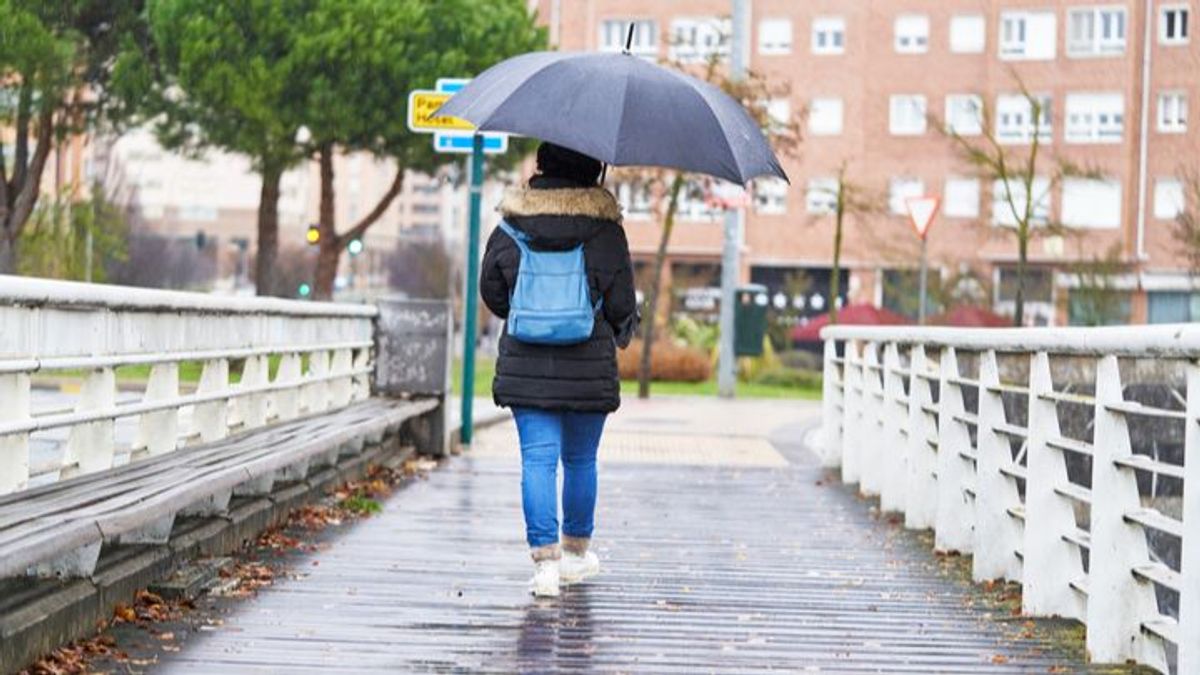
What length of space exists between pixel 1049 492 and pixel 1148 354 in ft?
6.21

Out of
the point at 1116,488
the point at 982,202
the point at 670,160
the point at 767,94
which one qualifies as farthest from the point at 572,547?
the point at 982,202

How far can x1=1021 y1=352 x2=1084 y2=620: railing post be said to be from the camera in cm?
880

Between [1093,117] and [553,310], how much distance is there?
62.0 m

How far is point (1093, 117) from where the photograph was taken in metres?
68.7

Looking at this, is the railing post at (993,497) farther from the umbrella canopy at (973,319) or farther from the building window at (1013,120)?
the building window at (1013,120)

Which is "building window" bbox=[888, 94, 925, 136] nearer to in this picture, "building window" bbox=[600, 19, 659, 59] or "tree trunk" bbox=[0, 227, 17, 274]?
"building window" bbox=[600, 19, 659, 59]

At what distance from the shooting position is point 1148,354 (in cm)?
705

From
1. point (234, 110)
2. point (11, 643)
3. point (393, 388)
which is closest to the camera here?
point (11, 643)

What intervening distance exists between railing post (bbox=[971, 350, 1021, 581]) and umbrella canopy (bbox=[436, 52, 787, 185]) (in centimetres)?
161

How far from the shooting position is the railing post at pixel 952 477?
11328 mm

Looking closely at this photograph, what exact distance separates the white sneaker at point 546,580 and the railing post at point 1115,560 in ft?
7.51

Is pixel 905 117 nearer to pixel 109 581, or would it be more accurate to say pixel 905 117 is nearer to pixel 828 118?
pixel 828 118

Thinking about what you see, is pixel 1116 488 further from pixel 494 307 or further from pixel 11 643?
pixel 11 643

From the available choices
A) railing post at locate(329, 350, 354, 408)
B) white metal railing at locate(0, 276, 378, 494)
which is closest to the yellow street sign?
white metal railing at locate(0, 276, 378, 494)
